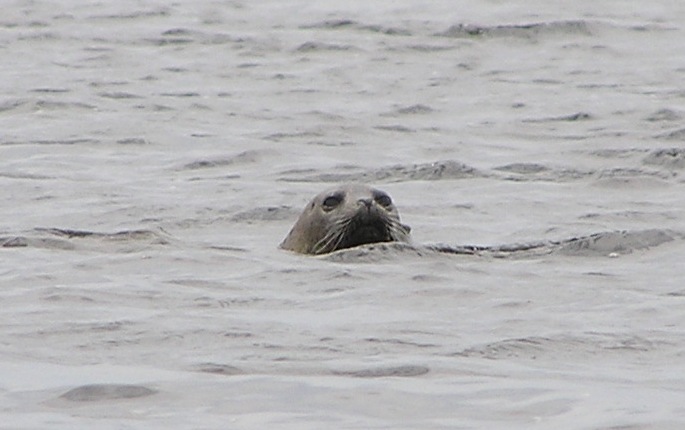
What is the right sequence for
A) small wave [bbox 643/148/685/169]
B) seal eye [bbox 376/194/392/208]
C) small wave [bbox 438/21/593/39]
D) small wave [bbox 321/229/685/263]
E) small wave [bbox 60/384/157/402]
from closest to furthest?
small wave [bbox 60/384/157/402] < small wave [bbox 321/229/685/263] < seal eye [bbox 376/194/392/208] < small wave [bbox 643/148/685/169] < small wave [bbox 438/21/593/39]

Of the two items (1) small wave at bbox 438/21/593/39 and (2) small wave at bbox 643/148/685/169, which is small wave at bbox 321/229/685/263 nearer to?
(2) small wave at bbox 643/148/685/169

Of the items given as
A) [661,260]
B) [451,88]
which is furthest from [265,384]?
[451,88]

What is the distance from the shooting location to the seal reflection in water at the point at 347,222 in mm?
10664

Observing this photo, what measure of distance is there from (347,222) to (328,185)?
3.14 meters

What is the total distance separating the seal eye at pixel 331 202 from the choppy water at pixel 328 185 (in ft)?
1.65

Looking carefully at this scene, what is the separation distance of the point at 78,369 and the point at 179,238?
439cm

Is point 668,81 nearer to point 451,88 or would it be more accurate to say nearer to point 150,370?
point 451,88

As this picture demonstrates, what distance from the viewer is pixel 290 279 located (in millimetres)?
9703

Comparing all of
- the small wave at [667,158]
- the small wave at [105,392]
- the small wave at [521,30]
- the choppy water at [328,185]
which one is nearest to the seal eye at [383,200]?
the choppy water at [328,185]

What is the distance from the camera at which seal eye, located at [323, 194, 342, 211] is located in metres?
11.0

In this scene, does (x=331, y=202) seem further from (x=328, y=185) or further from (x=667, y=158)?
(x=667, y=158)

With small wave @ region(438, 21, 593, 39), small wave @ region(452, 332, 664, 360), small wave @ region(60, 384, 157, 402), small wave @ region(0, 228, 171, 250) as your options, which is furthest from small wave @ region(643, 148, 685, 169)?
small wave @ region(60, 384, 157, 402)

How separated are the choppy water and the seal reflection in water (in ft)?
0.83

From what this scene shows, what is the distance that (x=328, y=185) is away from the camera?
544 inches
